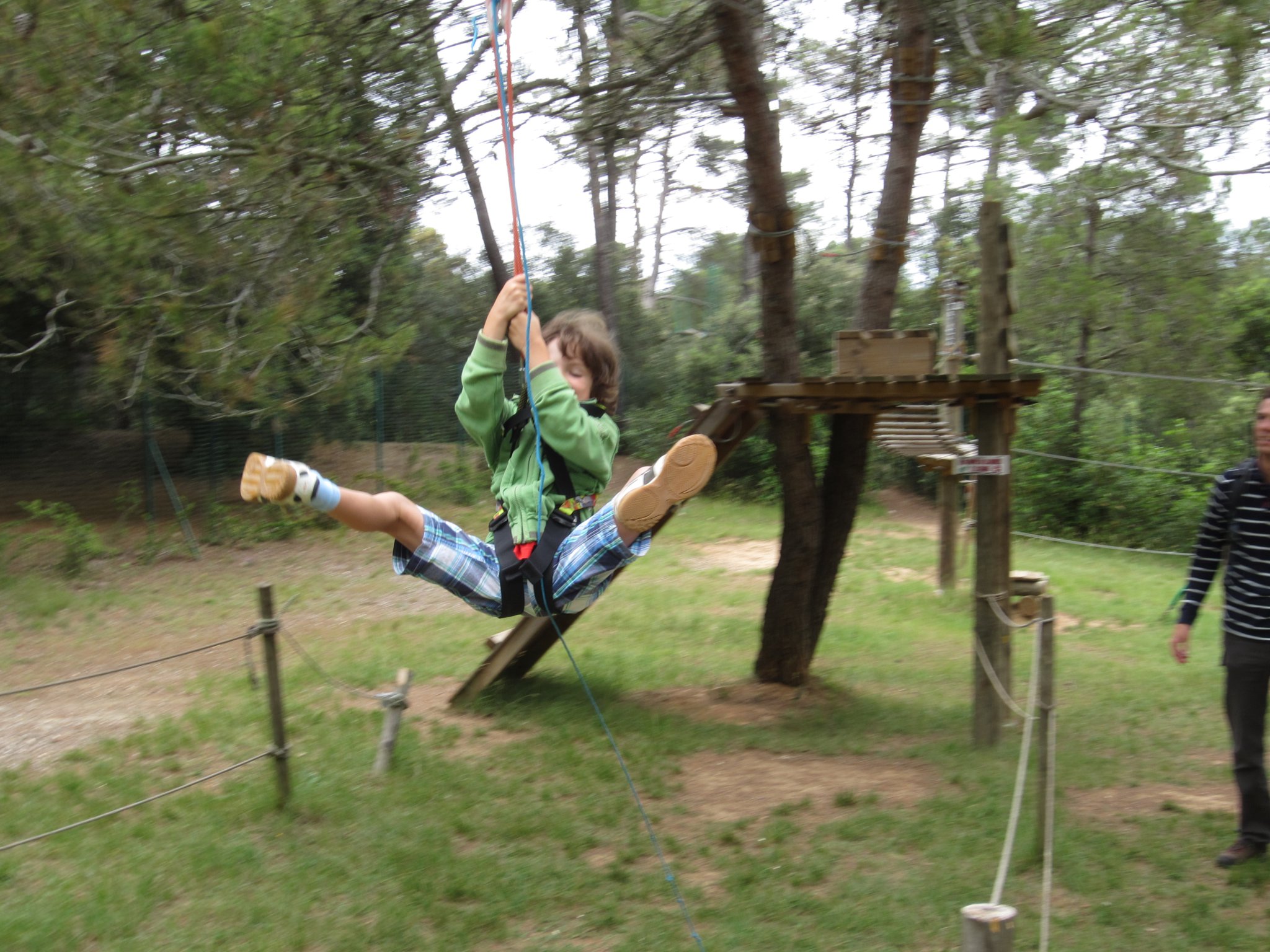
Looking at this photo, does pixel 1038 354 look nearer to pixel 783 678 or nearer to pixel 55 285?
pixel 783 678

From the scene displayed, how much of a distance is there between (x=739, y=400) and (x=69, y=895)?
13.4 feet

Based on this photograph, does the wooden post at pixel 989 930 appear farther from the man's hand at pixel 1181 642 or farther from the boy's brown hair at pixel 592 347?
the boy's brown hair at pixel 592 347

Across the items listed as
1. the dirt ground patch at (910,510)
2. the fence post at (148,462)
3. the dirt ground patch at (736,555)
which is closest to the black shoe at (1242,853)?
the dirt ground patch at (736,555)

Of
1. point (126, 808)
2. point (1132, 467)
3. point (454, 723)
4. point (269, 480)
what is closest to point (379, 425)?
point (1132, 467)

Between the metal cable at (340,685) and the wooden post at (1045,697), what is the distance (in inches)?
119

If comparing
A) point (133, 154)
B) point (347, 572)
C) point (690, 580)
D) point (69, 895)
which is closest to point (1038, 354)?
point (690, 580)

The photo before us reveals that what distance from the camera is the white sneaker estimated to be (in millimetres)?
3537

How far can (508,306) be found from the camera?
4.04 meters

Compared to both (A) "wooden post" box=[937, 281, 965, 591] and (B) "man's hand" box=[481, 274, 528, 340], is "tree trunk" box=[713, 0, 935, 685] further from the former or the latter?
(A) "wooden post" box=[937, 281, 965, 591]

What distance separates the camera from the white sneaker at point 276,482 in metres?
3.54

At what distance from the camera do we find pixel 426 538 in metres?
4.22

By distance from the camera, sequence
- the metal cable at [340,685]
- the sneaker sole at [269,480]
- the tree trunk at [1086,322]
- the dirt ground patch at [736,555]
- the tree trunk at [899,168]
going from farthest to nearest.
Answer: the dirt ground patch at [736,555] → the tree trunk at [1086,322] → the tree trunk at [899,168] → the metal cable at [340,685] → the sneaker sole at [269,480]

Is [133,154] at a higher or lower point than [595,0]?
lower

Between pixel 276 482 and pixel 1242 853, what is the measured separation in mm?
3987
